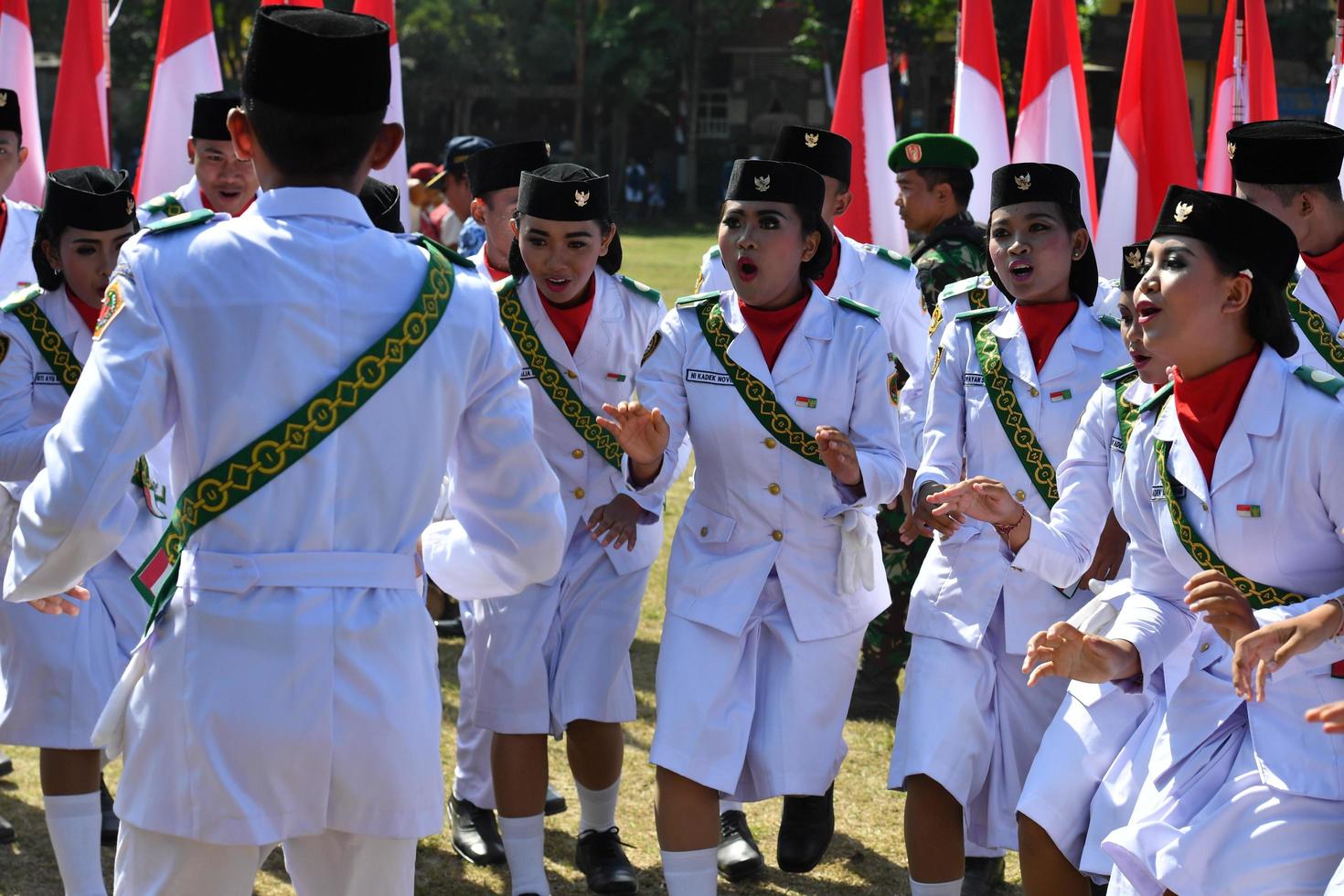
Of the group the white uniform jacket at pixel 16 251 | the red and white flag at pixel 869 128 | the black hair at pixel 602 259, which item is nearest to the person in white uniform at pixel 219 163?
the white uniform jacket at pixel 16 251

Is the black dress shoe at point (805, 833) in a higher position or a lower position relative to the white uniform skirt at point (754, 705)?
lower

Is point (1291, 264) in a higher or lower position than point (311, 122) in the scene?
lower

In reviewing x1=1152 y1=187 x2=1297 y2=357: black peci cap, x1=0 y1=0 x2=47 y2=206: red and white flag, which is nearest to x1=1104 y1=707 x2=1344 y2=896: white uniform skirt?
x1=1152 y1=187 x2=1297 y2=357: black peci cap

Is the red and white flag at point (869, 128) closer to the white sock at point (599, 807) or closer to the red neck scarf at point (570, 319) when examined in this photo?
the red neck scarf at point (570, 319)

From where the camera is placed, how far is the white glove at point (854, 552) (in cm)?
532

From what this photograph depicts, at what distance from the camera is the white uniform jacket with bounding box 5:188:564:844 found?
122 inches

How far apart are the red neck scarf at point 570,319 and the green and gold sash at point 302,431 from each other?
2.64 metres

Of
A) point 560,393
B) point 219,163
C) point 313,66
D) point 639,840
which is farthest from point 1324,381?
point 219,163

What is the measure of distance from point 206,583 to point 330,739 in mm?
372

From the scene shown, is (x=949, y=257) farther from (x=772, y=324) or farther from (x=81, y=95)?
(x=81, y=95)

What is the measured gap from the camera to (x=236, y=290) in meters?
3.14

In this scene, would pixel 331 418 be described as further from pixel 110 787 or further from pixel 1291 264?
pixel 110 787

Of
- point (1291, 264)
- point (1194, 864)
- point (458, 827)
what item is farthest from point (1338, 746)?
point (458, 827)

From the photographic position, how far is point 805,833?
5.75m
